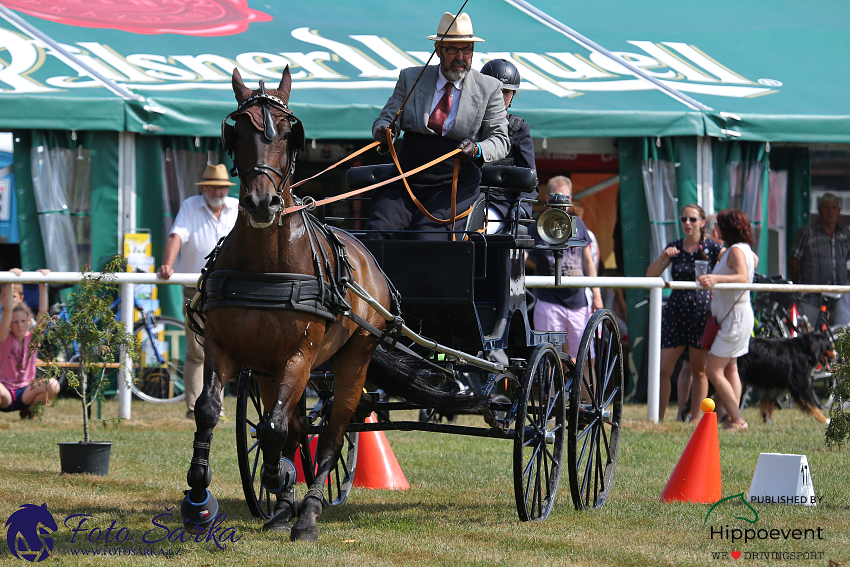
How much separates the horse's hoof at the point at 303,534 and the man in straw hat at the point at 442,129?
Result: 169cm

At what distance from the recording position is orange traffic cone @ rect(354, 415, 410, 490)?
695cm

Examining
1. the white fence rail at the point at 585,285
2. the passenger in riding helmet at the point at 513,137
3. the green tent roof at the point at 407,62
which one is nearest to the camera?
the passenger in riding helmet at the point at 513,137

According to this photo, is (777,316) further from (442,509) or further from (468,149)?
(468,149)

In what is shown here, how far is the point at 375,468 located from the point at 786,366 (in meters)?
4.92

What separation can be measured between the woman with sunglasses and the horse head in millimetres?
6401

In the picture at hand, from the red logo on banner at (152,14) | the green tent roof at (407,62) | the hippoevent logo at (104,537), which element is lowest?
the hippoevent logo at (104,537)

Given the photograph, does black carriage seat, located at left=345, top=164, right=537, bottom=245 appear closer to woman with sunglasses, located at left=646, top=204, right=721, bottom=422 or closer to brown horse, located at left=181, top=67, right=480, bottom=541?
brown horse, located at left=181, top=67, right=480, bottom=541

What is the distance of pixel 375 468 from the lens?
6.99m

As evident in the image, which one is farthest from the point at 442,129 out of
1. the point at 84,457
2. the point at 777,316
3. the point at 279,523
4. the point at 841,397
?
the point at 777,316

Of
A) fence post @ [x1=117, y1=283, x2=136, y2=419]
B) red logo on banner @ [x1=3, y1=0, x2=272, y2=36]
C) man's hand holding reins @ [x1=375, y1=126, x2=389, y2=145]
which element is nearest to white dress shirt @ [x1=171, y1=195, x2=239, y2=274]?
fence post @ [x1=117, y1=283, x2=136, y2=419]

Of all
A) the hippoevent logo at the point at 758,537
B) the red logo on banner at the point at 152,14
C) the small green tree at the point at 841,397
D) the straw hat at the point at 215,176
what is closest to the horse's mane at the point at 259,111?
the hippoevent logo at the point at 758,537

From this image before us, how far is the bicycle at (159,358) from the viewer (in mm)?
11047

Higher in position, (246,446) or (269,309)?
(269,309)

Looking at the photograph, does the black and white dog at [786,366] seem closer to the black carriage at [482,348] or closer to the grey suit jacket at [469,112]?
the black carriage at [482,348]
